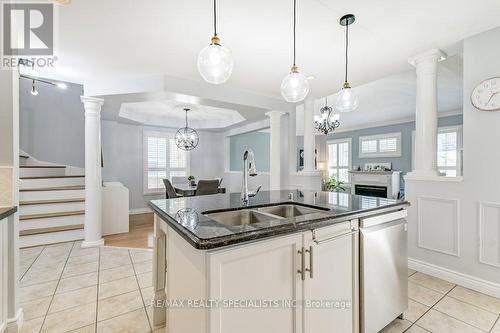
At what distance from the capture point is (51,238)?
3.55m

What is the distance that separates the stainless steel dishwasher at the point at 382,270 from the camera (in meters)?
1.49

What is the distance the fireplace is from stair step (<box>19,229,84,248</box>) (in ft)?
23.2

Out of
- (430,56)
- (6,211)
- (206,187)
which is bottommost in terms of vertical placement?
(206,187)

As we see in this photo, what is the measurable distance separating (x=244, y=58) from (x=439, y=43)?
2070mm

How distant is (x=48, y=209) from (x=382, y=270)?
15.0ft

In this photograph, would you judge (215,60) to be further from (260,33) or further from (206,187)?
(206,187)

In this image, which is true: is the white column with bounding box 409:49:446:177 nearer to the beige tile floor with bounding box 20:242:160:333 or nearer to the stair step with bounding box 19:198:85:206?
the beige tile floor with bounding box 20:242:160:333

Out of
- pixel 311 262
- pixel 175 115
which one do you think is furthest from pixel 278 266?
pixel 175 115

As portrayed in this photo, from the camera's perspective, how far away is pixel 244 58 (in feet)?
9.09

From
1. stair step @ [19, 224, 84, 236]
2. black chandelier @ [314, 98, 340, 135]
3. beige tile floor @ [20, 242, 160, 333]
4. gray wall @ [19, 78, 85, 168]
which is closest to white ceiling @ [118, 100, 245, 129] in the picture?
gray wall @ [19, 78, 85, 168]

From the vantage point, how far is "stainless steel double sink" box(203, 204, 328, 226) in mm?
1567

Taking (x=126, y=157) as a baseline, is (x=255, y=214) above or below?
below

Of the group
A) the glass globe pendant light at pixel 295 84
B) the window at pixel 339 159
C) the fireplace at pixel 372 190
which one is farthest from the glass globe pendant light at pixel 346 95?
the window at pixel 339 159

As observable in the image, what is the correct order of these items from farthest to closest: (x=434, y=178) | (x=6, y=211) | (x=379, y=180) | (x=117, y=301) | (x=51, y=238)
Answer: (x=379, y=180) < (x=51, y=238) < (x=434, y=178) < (x=117, y=301) < (x=6, y=211)
